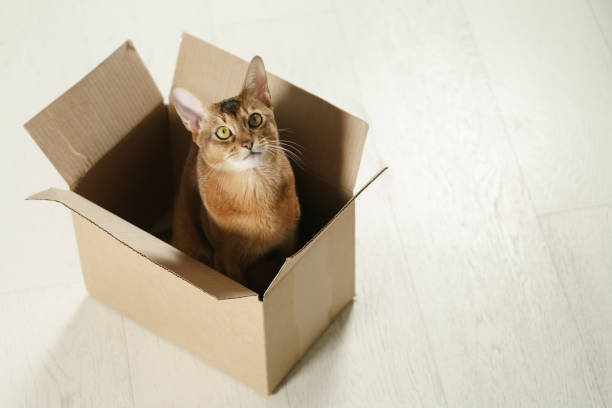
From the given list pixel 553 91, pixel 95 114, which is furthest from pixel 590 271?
pixel 95 114

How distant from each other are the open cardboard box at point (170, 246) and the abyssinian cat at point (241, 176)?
93 millimetres

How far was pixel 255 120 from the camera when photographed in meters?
1.19

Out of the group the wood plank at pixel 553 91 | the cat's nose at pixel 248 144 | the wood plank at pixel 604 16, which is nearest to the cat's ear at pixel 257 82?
the cat's nose at pixel 248 144

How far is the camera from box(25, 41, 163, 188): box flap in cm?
125

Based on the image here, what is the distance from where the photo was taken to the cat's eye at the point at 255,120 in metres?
1.18

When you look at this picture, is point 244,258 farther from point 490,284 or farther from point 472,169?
point 472,169

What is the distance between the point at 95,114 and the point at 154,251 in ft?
1.13

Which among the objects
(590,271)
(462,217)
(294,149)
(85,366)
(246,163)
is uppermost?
(246,163)

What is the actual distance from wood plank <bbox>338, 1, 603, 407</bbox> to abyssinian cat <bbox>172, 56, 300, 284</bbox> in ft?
1.32

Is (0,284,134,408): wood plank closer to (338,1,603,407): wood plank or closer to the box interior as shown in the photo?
the box interior

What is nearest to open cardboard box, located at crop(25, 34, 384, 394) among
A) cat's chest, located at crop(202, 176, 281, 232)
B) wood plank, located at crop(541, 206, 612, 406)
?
cat's chest, located at crop(202, 176, 281, 232)

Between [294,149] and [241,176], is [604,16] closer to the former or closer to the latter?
[294,149]

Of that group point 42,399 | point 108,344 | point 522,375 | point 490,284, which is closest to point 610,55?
point 490,284

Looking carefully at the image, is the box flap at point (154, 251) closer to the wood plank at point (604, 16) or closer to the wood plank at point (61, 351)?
the wood plank at point (61, 351)
